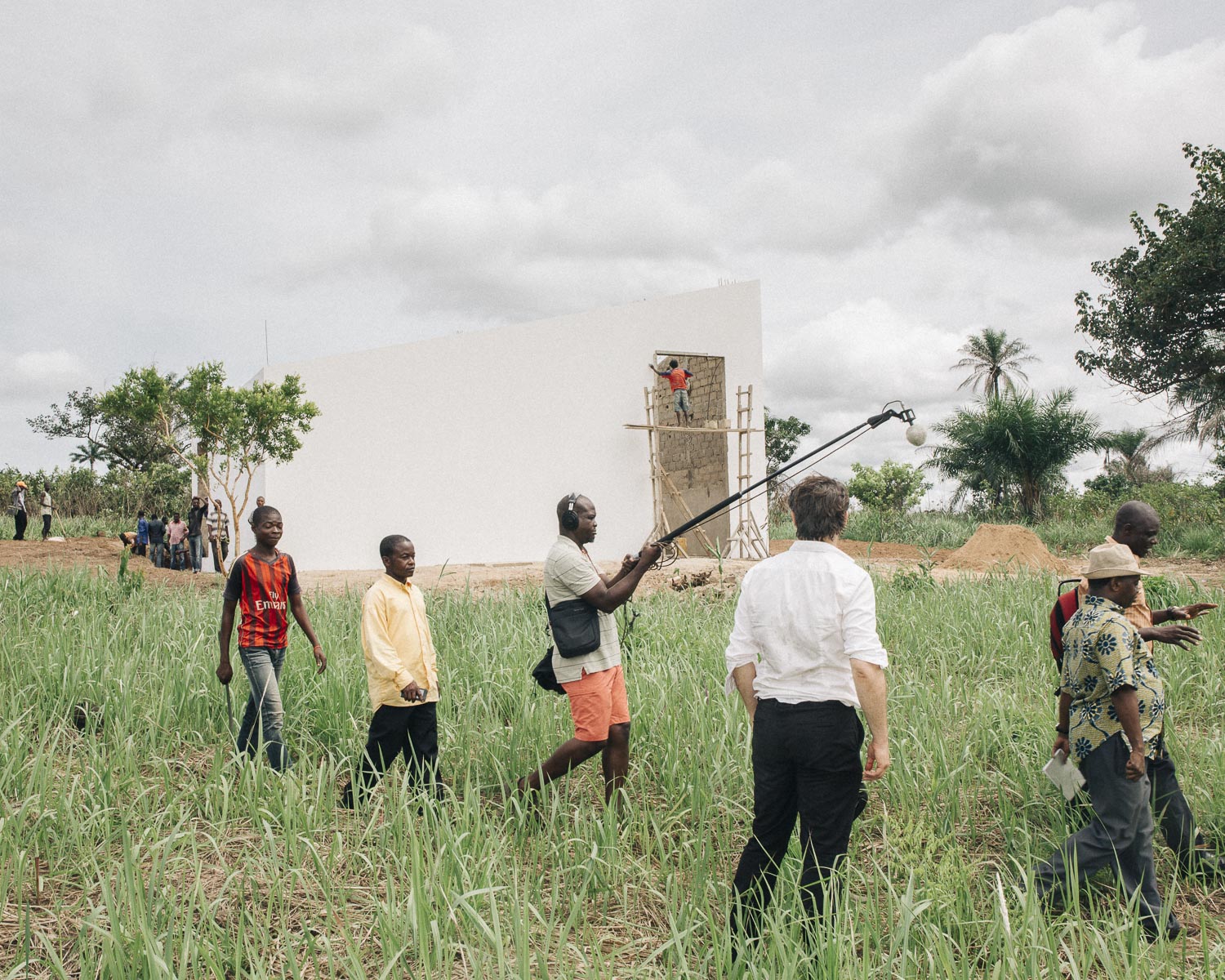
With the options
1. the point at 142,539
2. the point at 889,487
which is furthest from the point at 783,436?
the point at 142,539

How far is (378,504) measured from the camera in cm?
1530

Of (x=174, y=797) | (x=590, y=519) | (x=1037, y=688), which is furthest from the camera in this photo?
(x=1037, y=688)

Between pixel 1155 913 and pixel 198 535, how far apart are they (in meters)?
16.1

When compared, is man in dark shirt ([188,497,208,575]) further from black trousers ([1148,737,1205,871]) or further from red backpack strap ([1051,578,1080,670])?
black trousers ([1148,737,1205,871])

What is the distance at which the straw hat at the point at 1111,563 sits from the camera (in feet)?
10.9

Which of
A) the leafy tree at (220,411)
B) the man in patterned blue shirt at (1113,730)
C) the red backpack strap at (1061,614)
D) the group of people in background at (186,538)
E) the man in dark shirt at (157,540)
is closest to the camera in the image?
the man in patterned blue shirt at (1113,730)

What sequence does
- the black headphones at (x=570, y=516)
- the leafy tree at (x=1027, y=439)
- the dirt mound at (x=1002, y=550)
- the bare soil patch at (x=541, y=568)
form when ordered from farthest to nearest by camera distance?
the leafy tree at (x=1027, y=439), the dirt mound at (x=1002, y=550), the bare soil patch at (x=541, y=568), the black headphones at (x=570, y=516)

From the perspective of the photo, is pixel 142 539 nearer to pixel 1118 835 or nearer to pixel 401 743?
pixel 401 743

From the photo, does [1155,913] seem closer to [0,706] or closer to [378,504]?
[0,706]

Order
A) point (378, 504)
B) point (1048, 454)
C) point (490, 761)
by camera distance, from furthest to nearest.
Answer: point (1048, 454) < point (378, 504) < point (490, 761)

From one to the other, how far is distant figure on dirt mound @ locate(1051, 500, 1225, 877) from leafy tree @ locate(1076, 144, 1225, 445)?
17.3m

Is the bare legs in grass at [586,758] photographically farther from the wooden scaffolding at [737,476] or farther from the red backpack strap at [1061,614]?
the wooden scaffolding at [737,476]

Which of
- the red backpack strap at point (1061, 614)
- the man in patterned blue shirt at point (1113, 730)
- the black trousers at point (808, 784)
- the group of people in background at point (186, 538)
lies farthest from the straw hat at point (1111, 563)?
the group of people in background at point (186, 538)

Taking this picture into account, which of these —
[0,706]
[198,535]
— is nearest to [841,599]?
[0,706]
